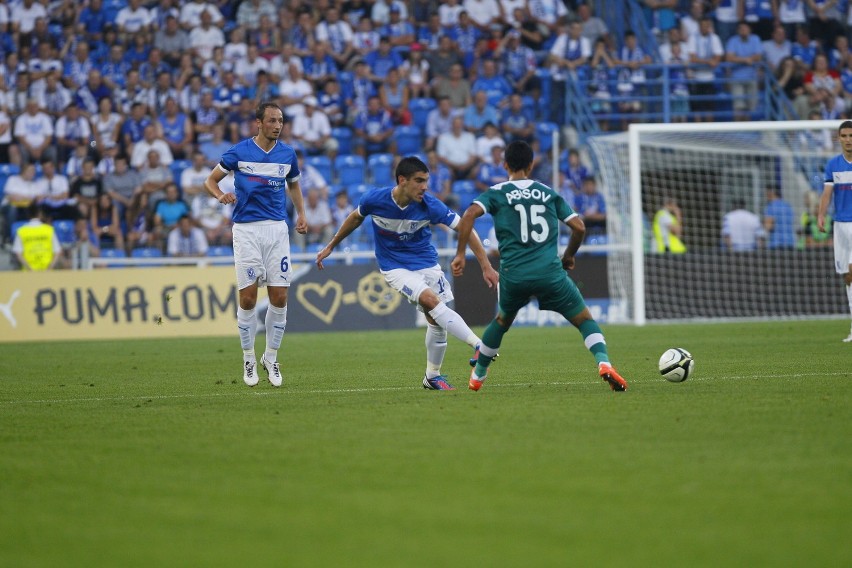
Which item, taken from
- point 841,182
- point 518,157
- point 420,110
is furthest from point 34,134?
point 518,157

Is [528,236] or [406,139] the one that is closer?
[528,236]

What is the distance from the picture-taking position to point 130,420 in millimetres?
7879

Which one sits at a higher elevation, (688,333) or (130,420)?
(130,420)

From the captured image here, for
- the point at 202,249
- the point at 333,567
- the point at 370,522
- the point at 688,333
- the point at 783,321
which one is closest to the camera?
the point at 333,567

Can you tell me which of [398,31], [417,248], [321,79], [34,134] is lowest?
[34,134]

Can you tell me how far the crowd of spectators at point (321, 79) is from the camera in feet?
72.5

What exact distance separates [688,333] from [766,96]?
29.8 feet

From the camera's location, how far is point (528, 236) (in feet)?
28.8

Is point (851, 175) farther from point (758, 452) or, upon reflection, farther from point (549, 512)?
point (549, 512)

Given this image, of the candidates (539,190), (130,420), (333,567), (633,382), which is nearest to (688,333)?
(633,382)

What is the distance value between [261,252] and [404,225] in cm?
140

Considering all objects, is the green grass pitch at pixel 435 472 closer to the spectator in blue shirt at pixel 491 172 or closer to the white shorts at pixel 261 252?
the white shorts at pixel 261 252

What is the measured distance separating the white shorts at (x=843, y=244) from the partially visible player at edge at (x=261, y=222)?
23.8 ft

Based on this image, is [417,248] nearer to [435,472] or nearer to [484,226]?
[435,472]
